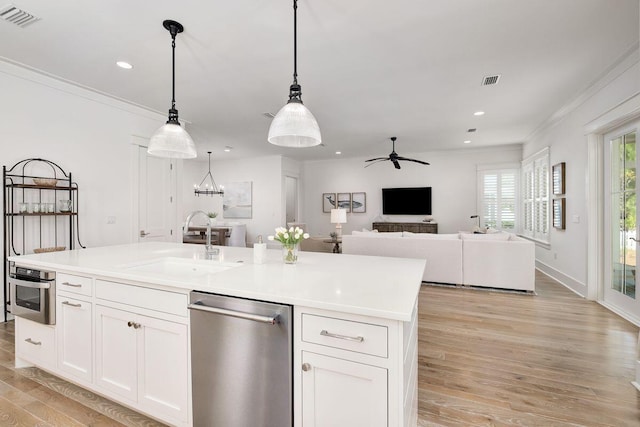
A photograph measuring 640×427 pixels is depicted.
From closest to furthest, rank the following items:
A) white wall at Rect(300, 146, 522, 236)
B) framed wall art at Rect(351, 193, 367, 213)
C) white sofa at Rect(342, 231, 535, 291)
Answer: white sofa at Rect(342, 231, 535, 291)
white wall at Rect(300, 146, 522, 236)
framed wall art at Rect(351, 193, 367, 213)

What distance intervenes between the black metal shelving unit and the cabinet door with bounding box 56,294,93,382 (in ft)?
6.04

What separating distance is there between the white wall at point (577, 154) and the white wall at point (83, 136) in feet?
19.4

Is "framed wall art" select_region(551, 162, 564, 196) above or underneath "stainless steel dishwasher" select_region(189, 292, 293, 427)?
above

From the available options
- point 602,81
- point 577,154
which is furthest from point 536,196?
point 602,81

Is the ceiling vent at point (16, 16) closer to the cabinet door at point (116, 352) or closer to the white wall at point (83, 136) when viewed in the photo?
the white wall at point (83, 136)

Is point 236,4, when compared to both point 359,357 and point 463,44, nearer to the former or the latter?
point 463,44

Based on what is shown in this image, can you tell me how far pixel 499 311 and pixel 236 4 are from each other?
4077 mm

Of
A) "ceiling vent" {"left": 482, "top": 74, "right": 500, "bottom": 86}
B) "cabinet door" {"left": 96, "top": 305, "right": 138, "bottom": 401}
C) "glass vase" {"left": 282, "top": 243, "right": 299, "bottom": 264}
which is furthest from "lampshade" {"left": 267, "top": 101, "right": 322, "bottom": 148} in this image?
"ceiling vent" {"left": 482, "top": 74, "right": 500, "bottom": 86}

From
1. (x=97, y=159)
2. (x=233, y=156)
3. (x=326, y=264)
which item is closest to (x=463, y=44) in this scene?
(x=326, y=264)

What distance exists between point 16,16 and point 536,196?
7.68 metres

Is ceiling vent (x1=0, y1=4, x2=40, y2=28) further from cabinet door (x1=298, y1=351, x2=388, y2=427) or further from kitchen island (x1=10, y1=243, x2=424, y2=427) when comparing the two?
cabinet door (x1=298, y1=351, x2=388, y2=427)

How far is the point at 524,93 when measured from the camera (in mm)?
3871

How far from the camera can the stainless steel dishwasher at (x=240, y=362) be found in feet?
4.22

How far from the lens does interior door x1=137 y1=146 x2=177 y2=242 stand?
172 inches
